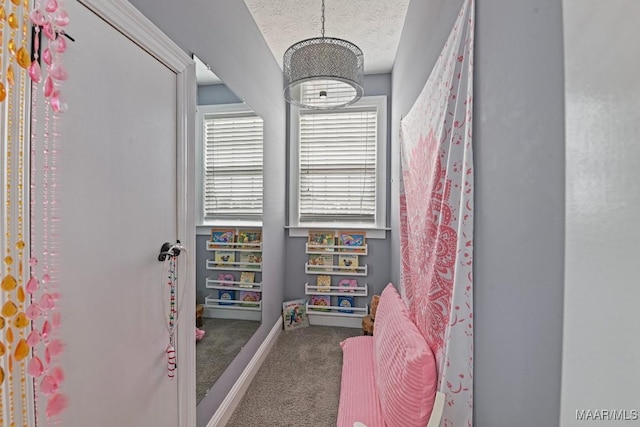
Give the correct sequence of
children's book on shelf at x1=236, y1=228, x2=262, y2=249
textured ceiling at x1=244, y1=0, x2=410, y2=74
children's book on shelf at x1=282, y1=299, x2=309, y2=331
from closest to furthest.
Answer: children's book on shelf at x1=236, y1=228, x2=262, y2=249, textured ceiling at x1=244, y1=0, x2=410, y2=74, children's book on shelf at x1=282, y1=299, x2=309, y2=331

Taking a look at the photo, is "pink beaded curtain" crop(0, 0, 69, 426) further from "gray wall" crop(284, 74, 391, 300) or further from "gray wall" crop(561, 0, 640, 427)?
"gray wall" crop(284, 74, 391, 300)

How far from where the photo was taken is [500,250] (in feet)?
2.63

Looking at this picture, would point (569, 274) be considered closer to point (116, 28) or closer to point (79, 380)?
point (79, 380)

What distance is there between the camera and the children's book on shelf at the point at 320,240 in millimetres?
3191

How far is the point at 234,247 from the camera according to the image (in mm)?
1921

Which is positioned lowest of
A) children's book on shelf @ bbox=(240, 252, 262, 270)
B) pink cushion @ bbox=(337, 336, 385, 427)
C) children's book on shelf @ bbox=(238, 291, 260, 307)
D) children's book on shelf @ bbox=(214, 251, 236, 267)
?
pink cushion @ bbox=(337, 336, 385, 427)

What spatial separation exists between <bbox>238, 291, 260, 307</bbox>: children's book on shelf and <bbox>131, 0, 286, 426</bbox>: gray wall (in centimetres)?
22

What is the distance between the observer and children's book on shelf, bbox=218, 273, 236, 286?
174cm

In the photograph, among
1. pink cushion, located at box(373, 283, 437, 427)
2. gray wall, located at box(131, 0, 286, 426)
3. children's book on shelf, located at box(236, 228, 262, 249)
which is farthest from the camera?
children's book on shelf, located at box(236, 228, 262, 249)

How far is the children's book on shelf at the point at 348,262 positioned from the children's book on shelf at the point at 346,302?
31 centimetres

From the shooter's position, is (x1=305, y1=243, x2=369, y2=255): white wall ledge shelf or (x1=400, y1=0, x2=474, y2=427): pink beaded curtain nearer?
(x1=400, y1=0, x2=474, y2=427): pink beaded curtain

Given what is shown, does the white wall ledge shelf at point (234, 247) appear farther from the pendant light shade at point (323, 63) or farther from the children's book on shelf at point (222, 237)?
the pendant light shade at point (323, 63)

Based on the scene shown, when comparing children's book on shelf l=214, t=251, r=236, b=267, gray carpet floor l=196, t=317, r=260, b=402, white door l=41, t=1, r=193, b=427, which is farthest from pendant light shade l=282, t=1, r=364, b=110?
gray carpet floor l=196, t=317, r=260, b=402

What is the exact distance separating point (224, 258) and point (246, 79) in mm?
1279
